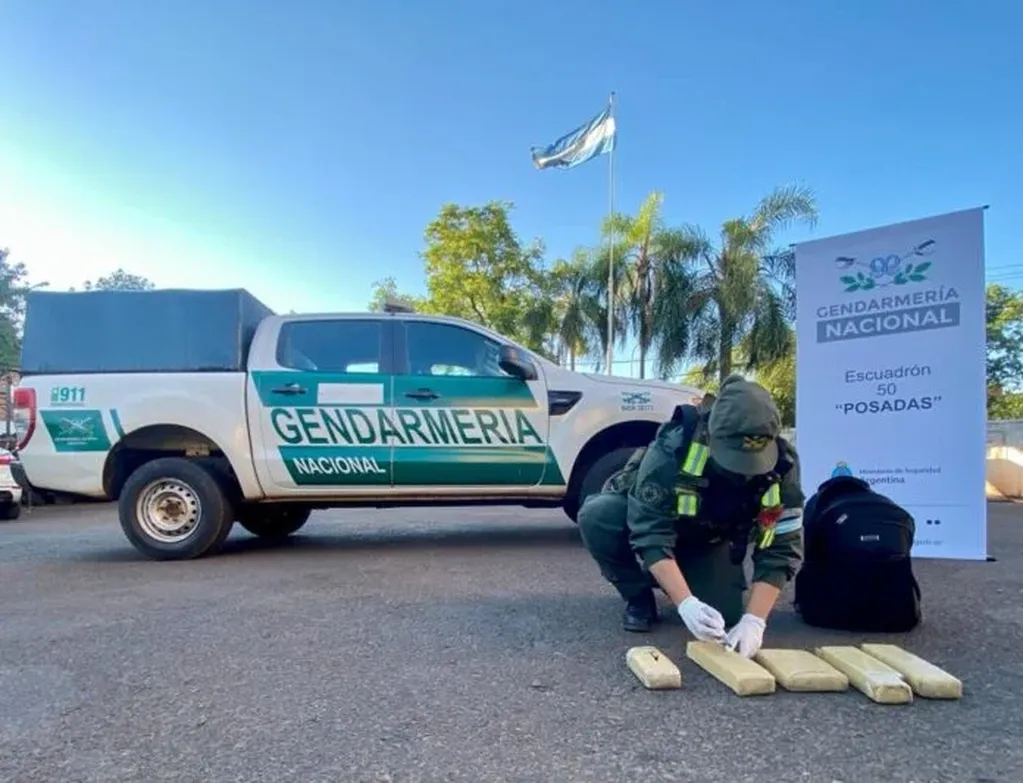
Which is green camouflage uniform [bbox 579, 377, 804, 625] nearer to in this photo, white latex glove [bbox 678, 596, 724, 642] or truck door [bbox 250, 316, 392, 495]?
white latex glove [bbox 678, 596, 724, 642]

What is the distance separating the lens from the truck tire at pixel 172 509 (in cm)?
534

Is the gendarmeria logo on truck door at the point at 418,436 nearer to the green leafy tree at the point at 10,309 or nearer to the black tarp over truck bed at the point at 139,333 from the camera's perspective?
the black tarp over truck bed at the point at 139,333

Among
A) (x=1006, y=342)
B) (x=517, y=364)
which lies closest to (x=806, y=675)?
(x=517, y=364)

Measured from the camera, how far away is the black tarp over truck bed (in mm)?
5551

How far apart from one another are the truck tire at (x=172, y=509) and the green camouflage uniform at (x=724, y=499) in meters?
3.53

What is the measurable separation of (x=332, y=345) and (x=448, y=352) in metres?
0.91

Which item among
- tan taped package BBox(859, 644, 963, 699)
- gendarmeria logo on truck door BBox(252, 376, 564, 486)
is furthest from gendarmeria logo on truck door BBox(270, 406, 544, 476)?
tan taped package BBox(859, 644, 963, 699)

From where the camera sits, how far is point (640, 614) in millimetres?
3287

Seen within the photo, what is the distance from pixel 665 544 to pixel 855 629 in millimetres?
1149

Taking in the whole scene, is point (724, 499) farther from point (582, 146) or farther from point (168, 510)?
point (582, 146)

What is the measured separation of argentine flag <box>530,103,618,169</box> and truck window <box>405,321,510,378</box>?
17.0 metres

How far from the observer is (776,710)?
232 cm

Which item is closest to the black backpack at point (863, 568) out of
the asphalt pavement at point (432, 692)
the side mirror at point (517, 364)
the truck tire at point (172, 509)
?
the asphalt pavement at point (432, 692)

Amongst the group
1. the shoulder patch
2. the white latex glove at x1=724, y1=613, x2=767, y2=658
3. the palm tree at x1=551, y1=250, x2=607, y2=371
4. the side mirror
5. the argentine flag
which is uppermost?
the argentine flag
